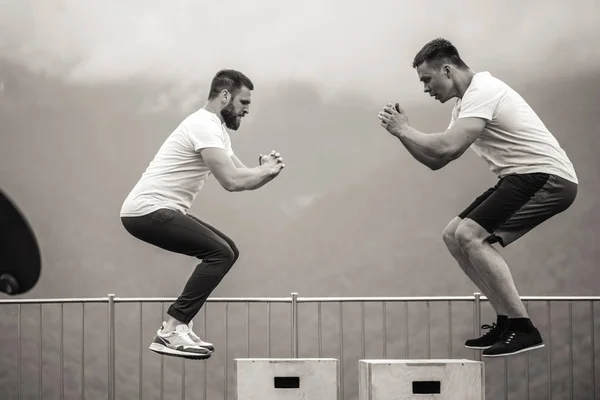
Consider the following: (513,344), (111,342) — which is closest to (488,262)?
(513,344)

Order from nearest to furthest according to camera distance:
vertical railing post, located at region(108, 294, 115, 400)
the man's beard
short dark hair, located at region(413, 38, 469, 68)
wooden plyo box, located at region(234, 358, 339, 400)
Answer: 1. short dark hair, located at region(413, 38, 469, 68)
2. wooden plyo box, located at region(234, 358, 339, 400)
3. the man's beard
4. vertical railing post, located at region(108, 294, 115, 400)

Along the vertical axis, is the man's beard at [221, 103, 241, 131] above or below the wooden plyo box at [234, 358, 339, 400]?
above

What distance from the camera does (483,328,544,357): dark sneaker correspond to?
407 cm

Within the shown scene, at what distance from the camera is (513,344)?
4.09 meters

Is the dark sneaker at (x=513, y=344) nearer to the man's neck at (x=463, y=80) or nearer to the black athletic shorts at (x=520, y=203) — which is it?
the black athletic shorts at (x=520, y=203)

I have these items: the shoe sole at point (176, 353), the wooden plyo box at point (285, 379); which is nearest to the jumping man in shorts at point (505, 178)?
the wooden plyo box at point (285, 379)

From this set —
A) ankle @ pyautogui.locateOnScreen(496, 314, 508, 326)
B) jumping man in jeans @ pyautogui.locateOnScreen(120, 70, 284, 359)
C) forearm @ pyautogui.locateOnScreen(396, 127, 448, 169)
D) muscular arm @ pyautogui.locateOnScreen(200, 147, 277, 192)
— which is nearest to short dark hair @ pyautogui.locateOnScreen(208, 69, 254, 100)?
jumping man in jeans @ pyautogui.locateOnScreen(120, 70, 284, 359)

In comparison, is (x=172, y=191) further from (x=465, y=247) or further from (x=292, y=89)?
(x=292, y=89)

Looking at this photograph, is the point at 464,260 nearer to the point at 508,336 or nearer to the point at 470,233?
the point at 470,233

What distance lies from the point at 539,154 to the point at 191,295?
1.93m

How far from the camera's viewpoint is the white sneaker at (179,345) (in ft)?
14.7

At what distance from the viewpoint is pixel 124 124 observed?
305 inches

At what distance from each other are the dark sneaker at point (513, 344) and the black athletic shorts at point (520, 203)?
45cm

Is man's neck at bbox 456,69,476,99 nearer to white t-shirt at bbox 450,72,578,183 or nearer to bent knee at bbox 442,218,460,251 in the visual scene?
white t-shirt at bbox 450,72,578,183
